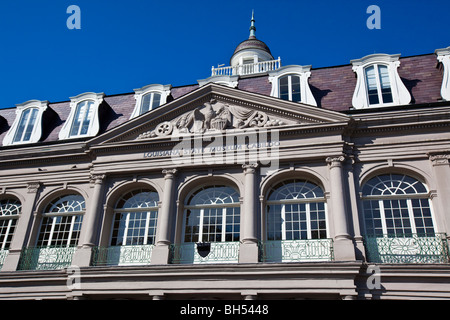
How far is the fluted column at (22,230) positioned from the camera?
15.0 meters

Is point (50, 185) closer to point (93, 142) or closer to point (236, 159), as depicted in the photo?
point (93, 142)

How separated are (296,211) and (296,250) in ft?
4.73

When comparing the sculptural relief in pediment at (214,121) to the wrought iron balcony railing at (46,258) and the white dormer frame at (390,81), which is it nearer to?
the white dormer frame at (390,81)

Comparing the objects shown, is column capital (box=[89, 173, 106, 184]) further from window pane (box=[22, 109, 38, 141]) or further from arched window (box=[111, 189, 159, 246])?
window pane (box=[22, 109, 38, 141])

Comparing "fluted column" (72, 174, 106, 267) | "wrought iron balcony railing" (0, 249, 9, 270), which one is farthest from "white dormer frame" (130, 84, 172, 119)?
"wrought iron balcony railing" (0, 249, 9, 270)

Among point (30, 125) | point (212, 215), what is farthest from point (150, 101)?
point (212, 215)

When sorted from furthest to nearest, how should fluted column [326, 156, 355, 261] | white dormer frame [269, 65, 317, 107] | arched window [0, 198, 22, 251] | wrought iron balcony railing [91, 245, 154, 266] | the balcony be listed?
the balcony < arched window [0, 198, 22, 251] < white dormer frame [269, 65, 317, 107] < wrought iron balcony railing [91, 245, 154, 266] < fluted column [326, 156, 355, 261]

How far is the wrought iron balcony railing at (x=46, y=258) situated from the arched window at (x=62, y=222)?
401 millimetres

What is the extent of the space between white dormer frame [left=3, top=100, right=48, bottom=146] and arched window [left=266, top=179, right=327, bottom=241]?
33.4ft

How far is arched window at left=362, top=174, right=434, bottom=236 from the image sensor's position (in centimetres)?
1298

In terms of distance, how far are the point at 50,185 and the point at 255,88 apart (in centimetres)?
883

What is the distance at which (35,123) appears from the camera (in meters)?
18.4

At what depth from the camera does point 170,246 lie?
13773 millimetres

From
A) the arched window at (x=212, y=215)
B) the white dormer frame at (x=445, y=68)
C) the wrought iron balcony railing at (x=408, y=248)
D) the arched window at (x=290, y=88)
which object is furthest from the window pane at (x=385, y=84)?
the arched window at (x=212, y=215)
